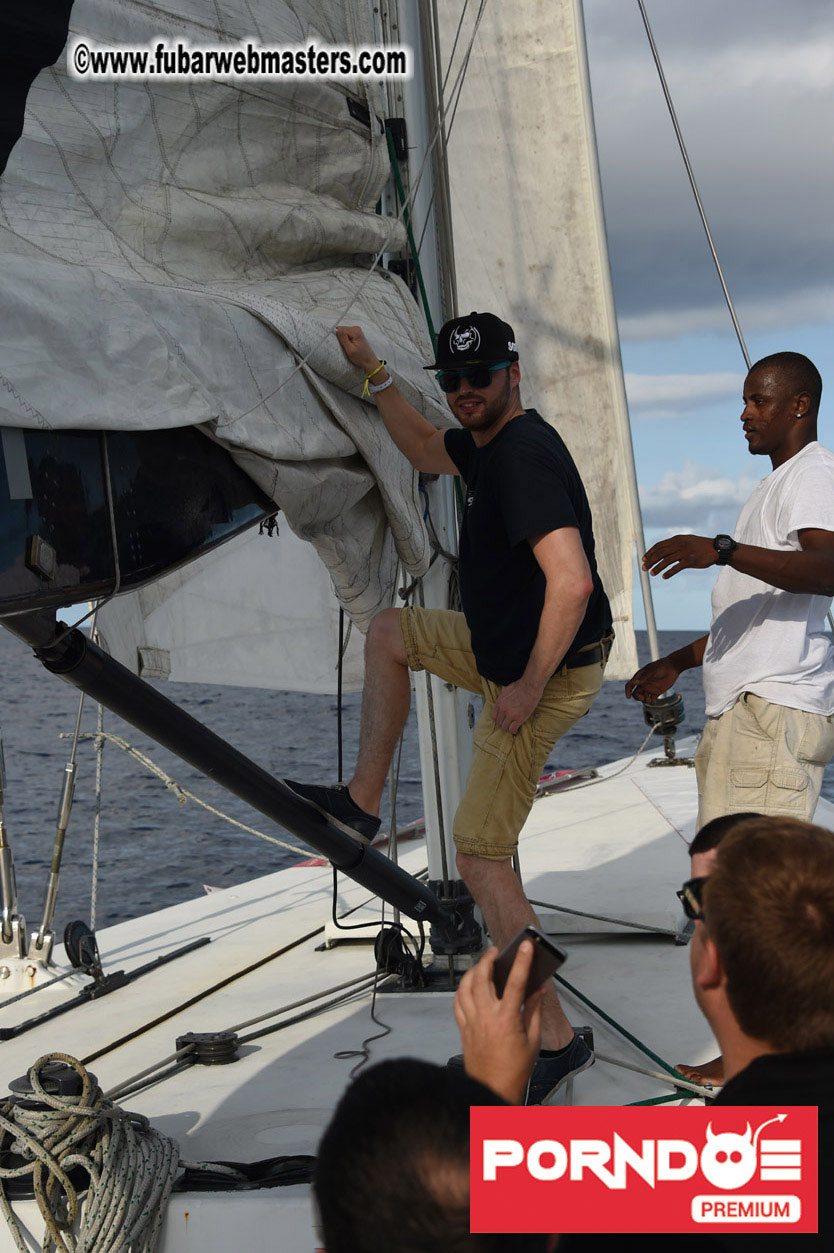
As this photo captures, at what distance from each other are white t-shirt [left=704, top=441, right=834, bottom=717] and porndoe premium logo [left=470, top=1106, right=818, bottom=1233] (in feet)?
6.04

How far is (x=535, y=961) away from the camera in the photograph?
1.32 metres

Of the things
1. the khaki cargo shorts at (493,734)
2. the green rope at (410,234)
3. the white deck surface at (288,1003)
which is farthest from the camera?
the green rope at (410,234)

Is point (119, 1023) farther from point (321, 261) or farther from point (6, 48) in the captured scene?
point (6, 48)

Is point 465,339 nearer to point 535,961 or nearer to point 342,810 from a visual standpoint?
point 342,810

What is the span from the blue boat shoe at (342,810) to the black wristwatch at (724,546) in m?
1.04

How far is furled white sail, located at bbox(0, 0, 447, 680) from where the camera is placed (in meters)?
2.44

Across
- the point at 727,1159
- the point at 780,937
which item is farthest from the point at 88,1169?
the point at 780,937

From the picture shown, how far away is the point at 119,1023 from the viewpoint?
383cm

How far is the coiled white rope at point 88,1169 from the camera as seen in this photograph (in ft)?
7.89

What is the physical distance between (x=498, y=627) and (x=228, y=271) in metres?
1.17

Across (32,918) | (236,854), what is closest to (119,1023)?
(32,918)

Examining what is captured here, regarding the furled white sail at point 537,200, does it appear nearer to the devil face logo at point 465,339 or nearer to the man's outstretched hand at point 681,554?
the devil face logo at point 465,339

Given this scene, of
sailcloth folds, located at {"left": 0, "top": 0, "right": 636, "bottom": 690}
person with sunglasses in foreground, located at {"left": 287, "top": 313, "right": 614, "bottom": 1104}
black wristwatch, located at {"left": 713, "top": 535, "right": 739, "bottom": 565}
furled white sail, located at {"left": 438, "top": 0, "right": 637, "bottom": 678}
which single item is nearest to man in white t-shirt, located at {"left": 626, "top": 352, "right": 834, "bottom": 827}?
black wristwatch, located at {"left": 713, "top": 535, "right": 739, "bottom": 565}

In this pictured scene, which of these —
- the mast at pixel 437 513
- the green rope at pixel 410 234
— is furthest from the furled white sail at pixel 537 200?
the green rope at pixel 410 234
